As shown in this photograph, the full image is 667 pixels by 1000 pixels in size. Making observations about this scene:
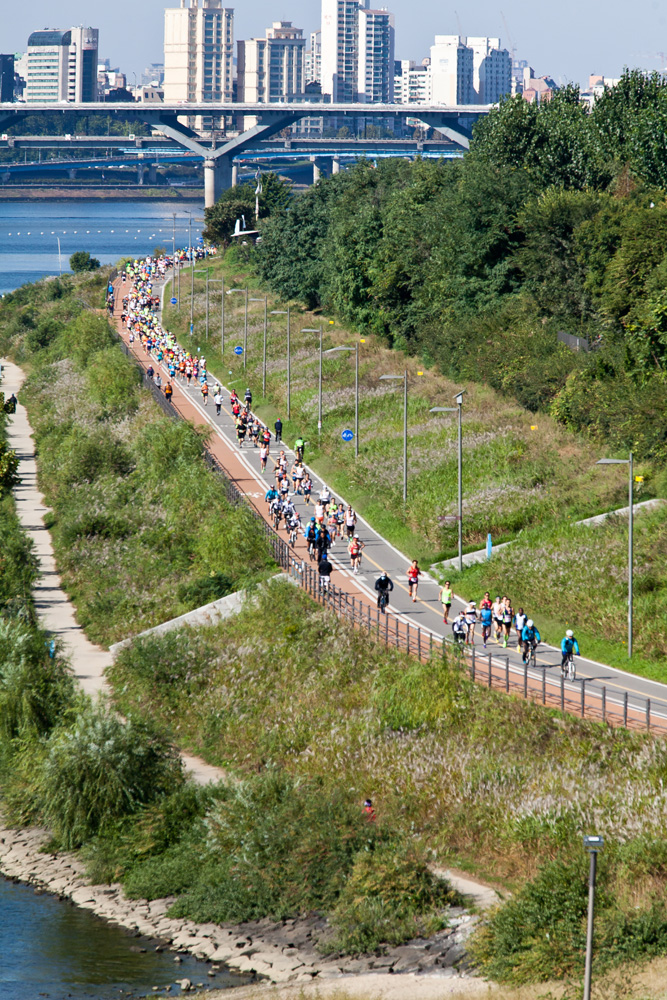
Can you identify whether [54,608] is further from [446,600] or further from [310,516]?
[446,600]

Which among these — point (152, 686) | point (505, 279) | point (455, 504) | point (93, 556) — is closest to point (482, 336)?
point (505, 279)

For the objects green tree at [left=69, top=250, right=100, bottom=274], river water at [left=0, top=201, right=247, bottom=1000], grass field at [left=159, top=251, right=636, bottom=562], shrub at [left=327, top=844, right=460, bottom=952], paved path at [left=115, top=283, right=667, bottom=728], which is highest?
green tree at [left=69, top=250, right=100, bottom=274]

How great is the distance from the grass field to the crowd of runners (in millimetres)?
1578

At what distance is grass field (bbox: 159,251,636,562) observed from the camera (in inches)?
2024

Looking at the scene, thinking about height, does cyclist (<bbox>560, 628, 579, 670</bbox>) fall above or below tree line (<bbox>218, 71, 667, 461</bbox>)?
below

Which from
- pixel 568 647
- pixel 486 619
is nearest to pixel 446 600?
pixel 486 619

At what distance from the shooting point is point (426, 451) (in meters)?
61.8

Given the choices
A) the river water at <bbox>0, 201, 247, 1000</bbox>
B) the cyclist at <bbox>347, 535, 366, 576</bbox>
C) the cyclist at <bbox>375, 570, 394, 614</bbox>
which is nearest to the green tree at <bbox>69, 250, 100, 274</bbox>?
the cyclist at <bbox>347, 535, 366, 576</bbox>

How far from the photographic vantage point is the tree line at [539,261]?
59.0 m

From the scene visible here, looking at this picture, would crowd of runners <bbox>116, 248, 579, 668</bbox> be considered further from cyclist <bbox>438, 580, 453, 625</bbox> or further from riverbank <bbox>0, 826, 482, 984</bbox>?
riverbank <bbox>0, 826, 482, 984</bbox>

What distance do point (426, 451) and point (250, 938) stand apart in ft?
115

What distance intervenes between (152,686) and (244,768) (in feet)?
19.6

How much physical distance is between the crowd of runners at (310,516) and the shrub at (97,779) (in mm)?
9512

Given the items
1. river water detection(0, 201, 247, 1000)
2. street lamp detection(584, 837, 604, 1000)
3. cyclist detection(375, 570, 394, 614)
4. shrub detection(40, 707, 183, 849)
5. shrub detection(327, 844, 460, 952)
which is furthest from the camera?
cyclist detection(375, 570, 394, 614)
